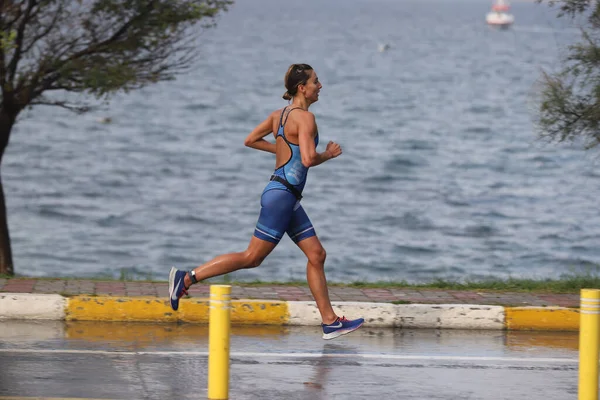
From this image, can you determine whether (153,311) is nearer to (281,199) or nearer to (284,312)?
(284,312)

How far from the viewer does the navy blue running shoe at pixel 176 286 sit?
29.0ft

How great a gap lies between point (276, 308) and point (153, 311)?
0.99 meters

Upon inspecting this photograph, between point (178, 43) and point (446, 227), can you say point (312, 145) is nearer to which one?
point (178, 43)

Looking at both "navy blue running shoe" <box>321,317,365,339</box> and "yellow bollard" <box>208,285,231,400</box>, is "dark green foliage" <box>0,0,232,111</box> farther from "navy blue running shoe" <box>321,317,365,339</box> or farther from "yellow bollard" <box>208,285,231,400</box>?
"yellow bollard" <box>208,285,231,400</box>

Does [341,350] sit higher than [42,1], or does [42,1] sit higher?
[42,1]

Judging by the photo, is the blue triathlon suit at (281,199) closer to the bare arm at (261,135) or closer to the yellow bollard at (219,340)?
the bare arm at (261,135)

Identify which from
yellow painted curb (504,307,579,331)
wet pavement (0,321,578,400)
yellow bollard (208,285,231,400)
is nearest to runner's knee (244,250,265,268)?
wet pavement (0,321,578,400)

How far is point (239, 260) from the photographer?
866 centimetres

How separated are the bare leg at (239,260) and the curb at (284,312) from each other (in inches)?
32.2

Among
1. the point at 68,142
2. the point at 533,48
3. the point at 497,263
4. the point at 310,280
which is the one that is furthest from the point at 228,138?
the point at 533,48

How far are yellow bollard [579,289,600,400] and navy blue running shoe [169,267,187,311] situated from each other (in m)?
3.27

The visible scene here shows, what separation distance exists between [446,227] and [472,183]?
861 cm

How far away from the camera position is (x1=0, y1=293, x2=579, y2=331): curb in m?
9.48

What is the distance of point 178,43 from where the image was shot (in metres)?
15.2
